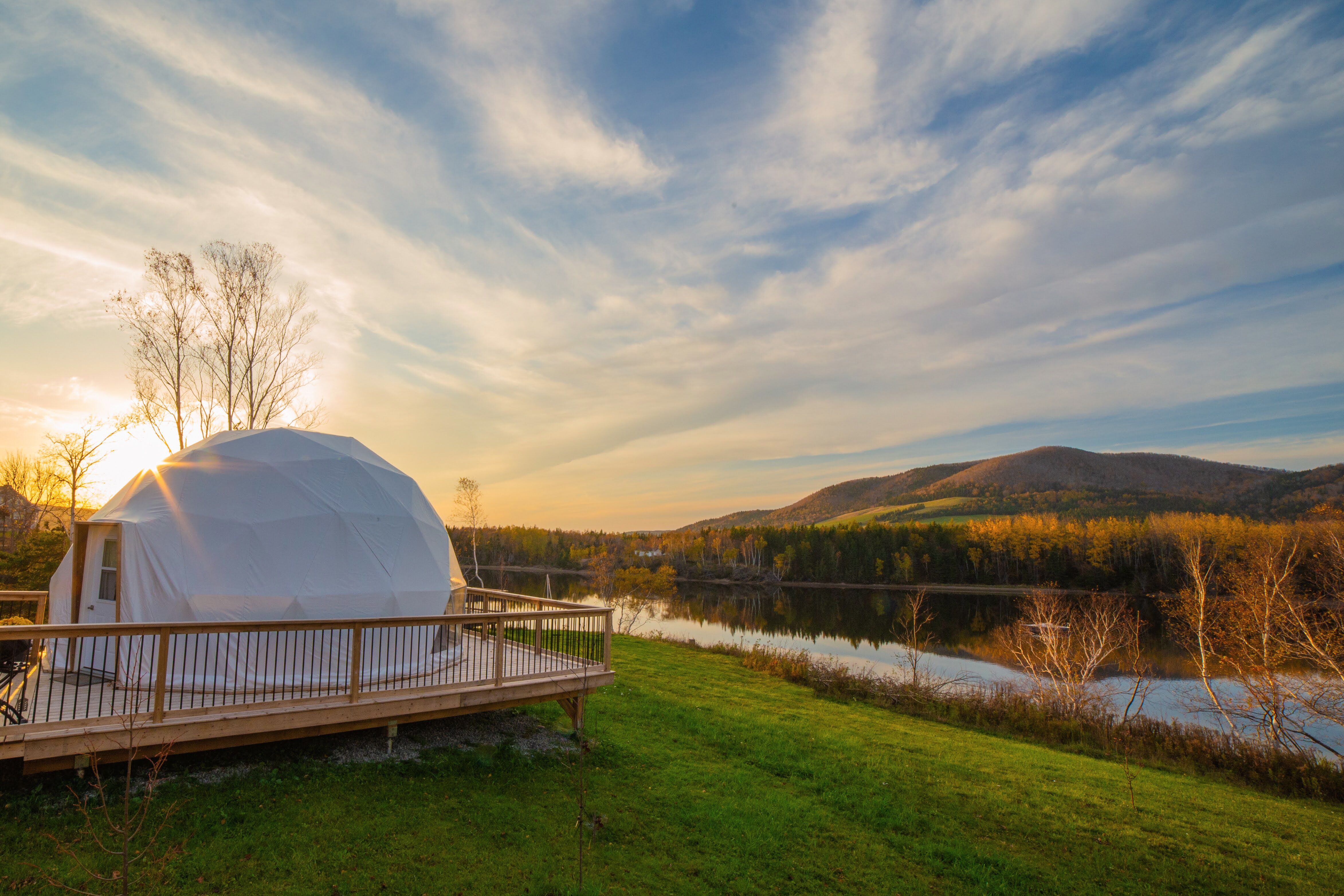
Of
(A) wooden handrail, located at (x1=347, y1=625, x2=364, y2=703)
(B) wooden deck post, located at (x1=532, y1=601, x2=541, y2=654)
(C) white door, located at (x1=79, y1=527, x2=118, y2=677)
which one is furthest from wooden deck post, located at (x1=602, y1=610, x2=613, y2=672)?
(C) white door, located at (x1=79, y1=527, x2=118, y2=677)

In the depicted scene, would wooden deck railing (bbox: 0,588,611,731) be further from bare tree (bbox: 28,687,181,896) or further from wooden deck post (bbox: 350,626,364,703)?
bare tree (bbox: 28,687,181,896)

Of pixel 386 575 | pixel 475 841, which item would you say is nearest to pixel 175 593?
pixel 386 575

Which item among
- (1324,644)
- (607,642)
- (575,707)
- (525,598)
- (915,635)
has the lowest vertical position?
(915,635)

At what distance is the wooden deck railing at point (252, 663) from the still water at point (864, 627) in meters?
17.4

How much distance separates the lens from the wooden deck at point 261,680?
5.89 meters

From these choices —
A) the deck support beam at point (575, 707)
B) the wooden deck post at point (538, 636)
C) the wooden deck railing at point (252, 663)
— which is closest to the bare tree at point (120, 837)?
the wooden deck railing at point (252, 663)

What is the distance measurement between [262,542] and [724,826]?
23.6 feet

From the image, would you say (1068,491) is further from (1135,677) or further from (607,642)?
(607,642)

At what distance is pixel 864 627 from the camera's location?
38.9 meters

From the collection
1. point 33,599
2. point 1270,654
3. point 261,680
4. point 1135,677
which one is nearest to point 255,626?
point 261,680

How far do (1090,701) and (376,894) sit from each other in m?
17.2

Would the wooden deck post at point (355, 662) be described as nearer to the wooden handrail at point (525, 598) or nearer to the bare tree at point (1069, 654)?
the wooden handrail at point (525, 598)

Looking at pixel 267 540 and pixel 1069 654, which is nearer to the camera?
pixel 267 540

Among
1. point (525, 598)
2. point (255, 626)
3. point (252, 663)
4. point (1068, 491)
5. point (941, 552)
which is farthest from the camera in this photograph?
point (1068, 491)
